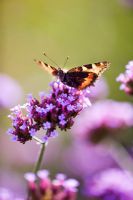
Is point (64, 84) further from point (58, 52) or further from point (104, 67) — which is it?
point (58, 52)

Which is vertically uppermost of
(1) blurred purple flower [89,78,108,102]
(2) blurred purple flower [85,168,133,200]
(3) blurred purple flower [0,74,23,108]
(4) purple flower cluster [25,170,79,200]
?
(3) blurred purple flower [0,74,23,108]

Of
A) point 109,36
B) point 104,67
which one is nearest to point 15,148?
point 109,36

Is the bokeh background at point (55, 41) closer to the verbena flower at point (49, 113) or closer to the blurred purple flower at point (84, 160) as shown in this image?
the blurred purple flower at point (84, 160)

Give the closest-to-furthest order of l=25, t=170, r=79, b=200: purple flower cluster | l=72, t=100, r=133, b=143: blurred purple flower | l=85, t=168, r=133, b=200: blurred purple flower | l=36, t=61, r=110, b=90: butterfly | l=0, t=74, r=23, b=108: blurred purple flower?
1. l=25, t=170, r=79, b=200: purple flower cluster
2. l=36, t=61, r=110, b=90: butterfly
3. l=85, t=168, r=133, b=200: blurred purple flower
4. l=72, t=100, r=133, b=143: blurred purple flower
5. l=0, t=74, r=23, b=108: blurred purple flower

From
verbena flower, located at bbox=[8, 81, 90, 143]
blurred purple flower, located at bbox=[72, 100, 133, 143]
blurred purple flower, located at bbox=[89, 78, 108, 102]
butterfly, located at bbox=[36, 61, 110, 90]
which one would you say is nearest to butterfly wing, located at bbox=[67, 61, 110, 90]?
butterfly, located at bbox=[36, 61, 110, 90]

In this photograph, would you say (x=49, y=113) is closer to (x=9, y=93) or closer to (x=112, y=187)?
(x=112, y=187)

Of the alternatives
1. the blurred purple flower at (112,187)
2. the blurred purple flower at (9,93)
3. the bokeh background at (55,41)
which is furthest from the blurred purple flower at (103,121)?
the bokeh background at (55,41)

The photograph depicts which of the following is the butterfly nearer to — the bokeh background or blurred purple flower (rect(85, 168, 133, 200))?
blurred purple flower (rect(85, 168, 133, 200))
